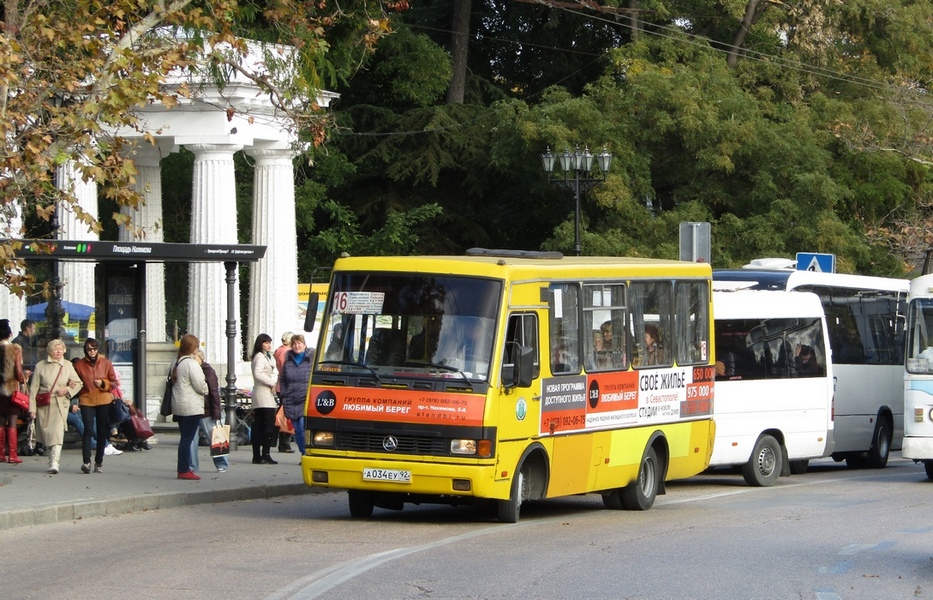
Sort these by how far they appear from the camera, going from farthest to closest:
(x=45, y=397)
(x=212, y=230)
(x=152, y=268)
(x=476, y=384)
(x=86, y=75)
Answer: (x=152, y=268) → (x=212, y=230) → (x=45, y=397) → (x=86, y=75) → (x=476, y=384)

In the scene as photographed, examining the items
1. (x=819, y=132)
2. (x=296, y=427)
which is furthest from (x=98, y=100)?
(x=819, y=132)

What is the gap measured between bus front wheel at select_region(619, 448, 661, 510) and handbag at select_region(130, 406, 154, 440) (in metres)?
8.64

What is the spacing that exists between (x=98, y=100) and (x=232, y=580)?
24.1ft

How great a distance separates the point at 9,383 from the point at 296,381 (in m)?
3.90

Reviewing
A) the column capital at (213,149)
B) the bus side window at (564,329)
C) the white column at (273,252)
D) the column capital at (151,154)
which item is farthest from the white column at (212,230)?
the bus side window at (564,329)

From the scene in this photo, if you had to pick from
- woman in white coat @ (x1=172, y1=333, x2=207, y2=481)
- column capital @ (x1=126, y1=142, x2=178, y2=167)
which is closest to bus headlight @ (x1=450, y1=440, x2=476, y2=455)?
woman in white coat @ (x1=172, y1=333, x2=207, y2=481)

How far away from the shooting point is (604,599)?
10.6 meters

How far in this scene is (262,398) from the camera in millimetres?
21734

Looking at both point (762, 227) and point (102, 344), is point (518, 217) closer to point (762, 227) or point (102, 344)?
point (762, 227)

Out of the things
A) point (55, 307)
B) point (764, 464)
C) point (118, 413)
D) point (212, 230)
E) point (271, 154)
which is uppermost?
point (271, 154)

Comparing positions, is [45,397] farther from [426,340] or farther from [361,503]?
[426,340]

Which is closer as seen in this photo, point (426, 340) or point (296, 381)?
point (426, 340)

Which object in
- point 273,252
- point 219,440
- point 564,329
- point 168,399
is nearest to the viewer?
point 564,329

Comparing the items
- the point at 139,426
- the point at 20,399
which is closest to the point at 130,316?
the point at 139,426
